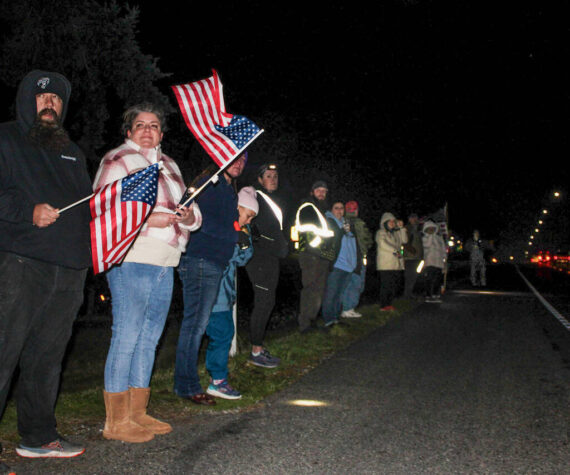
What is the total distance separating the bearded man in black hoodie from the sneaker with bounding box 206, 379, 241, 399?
1.62 metres

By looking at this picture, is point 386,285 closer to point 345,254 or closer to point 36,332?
point 345,254

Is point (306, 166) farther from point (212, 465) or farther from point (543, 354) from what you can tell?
point (212, 465)

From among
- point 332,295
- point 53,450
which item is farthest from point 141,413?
point 332,295

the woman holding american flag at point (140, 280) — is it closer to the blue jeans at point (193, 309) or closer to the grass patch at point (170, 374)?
the grass patch at point (170, 374)

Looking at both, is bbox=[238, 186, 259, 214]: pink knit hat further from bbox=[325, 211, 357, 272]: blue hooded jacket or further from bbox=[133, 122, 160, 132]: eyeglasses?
bbox=[325, 211, 357, 272]: blue hooded jacket

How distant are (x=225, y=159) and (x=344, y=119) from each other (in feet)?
46.5

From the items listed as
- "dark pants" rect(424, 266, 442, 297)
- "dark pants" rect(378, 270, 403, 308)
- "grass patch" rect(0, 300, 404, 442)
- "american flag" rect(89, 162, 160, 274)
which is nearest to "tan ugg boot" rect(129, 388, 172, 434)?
"grass patch" rect(0, 300, 404, 442)

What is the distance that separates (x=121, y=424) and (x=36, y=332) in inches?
32.1

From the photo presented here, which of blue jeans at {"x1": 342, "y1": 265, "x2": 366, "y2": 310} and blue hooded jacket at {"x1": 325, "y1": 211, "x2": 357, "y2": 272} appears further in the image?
blue jeans at {"x1": 342, "y1": 265, "x2": 366, "y2": 310}

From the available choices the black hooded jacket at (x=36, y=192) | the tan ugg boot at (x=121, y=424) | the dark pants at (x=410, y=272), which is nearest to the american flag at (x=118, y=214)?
the black hooded jacket at (x=36, y=192)

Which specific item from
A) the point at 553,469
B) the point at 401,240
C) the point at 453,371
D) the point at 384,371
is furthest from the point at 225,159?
the point at 401,240

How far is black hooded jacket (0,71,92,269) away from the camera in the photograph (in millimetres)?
3396

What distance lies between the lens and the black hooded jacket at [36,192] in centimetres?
340

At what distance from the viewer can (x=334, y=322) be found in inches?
381
